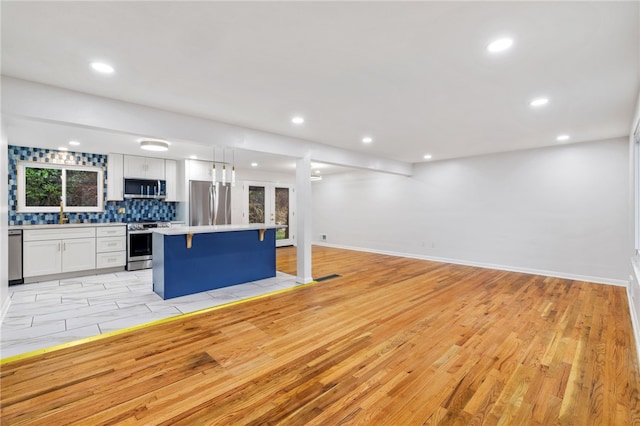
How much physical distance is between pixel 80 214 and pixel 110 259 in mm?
1237

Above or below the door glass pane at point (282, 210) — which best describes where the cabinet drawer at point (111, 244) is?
below

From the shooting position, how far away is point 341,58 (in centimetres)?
229

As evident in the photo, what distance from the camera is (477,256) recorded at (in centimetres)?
641

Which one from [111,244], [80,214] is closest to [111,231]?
[111,244]

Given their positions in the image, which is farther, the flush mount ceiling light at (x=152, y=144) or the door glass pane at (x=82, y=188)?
the door glass pane at (x=82, y=188)

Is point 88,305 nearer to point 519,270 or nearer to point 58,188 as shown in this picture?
point 58,188

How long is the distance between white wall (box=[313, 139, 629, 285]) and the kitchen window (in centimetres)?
672

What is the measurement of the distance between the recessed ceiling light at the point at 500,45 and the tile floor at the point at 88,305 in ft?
12.9

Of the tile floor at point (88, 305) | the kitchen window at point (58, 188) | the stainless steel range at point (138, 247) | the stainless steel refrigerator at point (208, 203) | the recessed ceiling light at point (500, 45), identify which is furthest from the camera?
the stainless steel refrigerator at point (208, 203)

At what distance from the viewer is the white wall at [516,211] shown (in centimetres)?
491

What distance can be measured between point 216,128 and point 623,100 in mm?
Answer: 4867

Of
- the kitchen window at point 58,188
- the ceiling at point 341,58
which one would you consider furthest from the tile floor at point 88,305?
the ceiling at point 341,58

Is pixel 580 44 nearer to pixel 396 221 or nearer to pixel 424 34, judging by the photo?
pixel 424 34

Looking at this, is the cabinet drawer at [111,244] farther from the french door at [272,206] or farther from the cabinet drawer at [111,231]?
the french door at [272,206]
